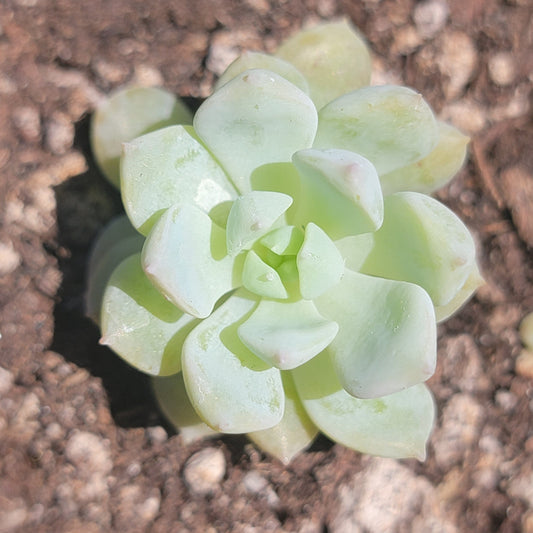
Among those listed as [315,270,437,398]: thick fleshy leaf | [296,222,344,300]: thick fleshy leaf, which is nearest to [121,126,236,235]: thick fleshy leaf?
[296,222,344,300]: thick fleshy leaf

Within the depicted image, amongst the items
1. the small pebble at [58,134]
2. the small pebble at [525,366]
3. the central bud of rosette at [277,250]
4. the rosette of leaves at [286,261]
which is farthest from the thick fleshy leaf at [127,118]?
the small pebble at [525,366]

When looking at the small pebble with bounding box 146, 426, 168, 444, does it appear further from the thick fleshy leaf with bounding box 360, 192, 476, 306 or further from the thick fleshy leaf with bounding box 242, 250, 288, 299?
the thick fleshy leaf with bounding box 360, 192, 476, 306

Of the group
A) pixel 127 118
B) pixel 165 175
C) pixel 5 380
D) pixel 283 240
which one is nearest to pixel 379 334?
pixel 283 240

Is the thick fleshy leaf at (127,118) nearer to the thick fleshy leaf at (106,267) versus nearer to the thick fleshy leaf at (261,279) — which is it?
the thick fleshy leaf at (106,267)

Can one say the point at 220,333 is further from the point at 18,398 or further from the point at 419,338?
the point at 18,398

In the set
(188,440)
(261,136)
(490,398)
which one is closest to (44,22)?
(261,136)

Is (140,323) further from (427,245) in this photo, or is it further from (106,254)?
(427,245)

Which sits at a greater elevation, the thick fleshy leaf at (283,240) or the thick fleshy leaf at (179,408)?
the thick fleshy leaf at (283,240)
